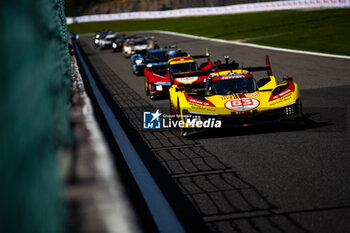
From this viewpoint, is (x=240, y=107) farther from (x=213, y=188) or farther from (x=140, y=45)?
(x=140, y=45)

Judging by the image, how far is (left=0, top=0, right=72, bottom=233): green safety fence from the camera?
1.21m

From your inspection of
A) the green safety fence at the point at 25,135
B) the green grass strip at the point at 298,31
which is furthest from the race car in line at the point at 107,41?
the green safety fence at the point at 25,135

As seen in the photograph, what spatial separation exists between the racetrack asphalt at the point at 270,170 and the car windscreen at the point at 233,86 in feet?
3.05

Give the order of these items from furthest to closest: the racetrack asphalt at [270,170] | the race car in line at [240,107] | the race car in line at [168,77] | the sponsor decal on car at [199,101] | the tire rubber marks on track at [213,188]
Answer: the race car in line at [168,77] < the sponsor decal on car at [199,101] < the race car in line at [240,107] < the racetrack asphalt at [270,170] < the tire rubber marks on track at [213,188]

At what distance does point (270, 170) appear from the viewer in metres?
7.04

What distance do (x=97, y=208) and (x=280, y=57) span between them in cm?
2491

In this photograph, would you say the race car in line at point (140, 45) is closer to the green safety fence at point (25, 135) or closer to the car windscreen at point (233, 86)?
the car windscreen at point (233, 86)

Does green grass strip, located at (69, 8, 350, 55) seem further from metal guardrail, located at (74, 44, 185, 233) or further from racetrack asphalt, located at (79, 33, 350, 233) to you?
metal guardrail, located at (74, 44, 185, 233)

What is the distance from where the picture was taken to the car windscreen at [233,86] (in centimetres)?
1102

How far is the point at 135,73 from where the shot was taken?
959 inches

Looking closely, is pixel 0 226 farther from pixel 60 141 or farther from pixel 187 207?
pixel 187 207

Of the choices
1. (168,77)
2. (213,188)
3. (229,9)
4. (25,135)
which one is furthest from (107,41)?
(25,135)

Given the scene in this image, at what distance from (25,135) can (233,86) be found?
9886mm

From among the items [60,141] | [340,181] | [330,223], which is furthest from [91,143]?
[340,181]
